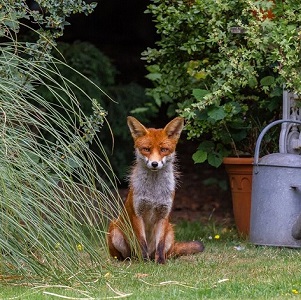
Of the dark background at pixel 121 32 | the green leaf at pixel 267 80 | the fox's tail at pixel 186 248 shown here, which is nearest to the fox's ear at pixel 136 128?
the fox's tail at pixel 186 248

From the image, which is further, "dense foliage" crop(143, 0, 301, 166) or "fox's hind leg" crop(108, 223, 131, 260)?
"dense foliage" crop(143, 0, 301, 166)

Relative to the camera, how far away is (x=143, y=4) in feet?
34.8

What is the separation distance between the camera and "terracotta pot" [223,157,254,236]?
7574 mm

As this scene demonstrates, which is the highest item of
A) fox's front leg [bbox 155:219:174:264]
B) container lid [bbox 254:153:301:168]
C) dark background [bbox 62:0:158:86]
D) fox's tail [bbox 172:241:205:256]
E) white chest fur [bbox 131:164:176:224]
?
dark background [bbox 62:0:158:86]

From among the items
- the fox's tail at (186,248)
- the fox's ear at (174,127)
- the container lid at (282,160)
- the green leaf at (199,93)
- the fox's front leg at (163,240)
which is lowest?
the fox's tail at (186,248)

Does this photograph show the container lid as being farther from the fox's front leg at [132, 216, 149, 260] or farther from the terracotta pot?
the fox's front leg at [132, 216, 149, 260]

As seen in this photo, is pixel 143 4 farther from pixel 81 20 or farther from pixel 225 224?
pixel 225 224

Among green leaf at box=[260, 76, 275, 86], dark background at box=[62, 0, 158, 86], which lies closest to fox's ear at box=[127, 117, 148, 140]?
green leaf at box=[260, 76, 275, 86]

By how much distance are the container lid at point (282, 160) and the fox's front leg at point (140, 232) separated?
117cm

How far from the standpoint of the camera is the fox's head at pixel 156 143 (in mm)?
6352

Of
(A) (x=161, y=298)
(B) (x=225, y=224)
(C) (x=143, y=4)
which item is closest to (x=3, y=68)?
(A) (x=161, y=298)

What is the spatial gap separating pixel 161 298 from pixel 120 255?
198 cm

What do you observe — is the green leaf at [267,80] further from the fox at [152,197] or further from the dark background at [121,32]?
the dark background at [121,32]

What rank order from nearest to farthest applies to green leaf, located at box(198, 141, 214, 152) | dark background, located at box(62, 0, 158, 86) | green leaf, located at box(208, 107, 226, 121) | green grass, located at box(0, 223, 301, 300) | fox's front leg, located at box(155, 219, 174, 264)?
green grass, located at box(0, 223, 301, 300), fox's front leg, located at box(155, 219, 174, 264), green leaf, located at box(208, 107, 226, 121), green leaf, located at box(198, 141, 214, 152), dark background, located at box(62, 0, 158, 86)
